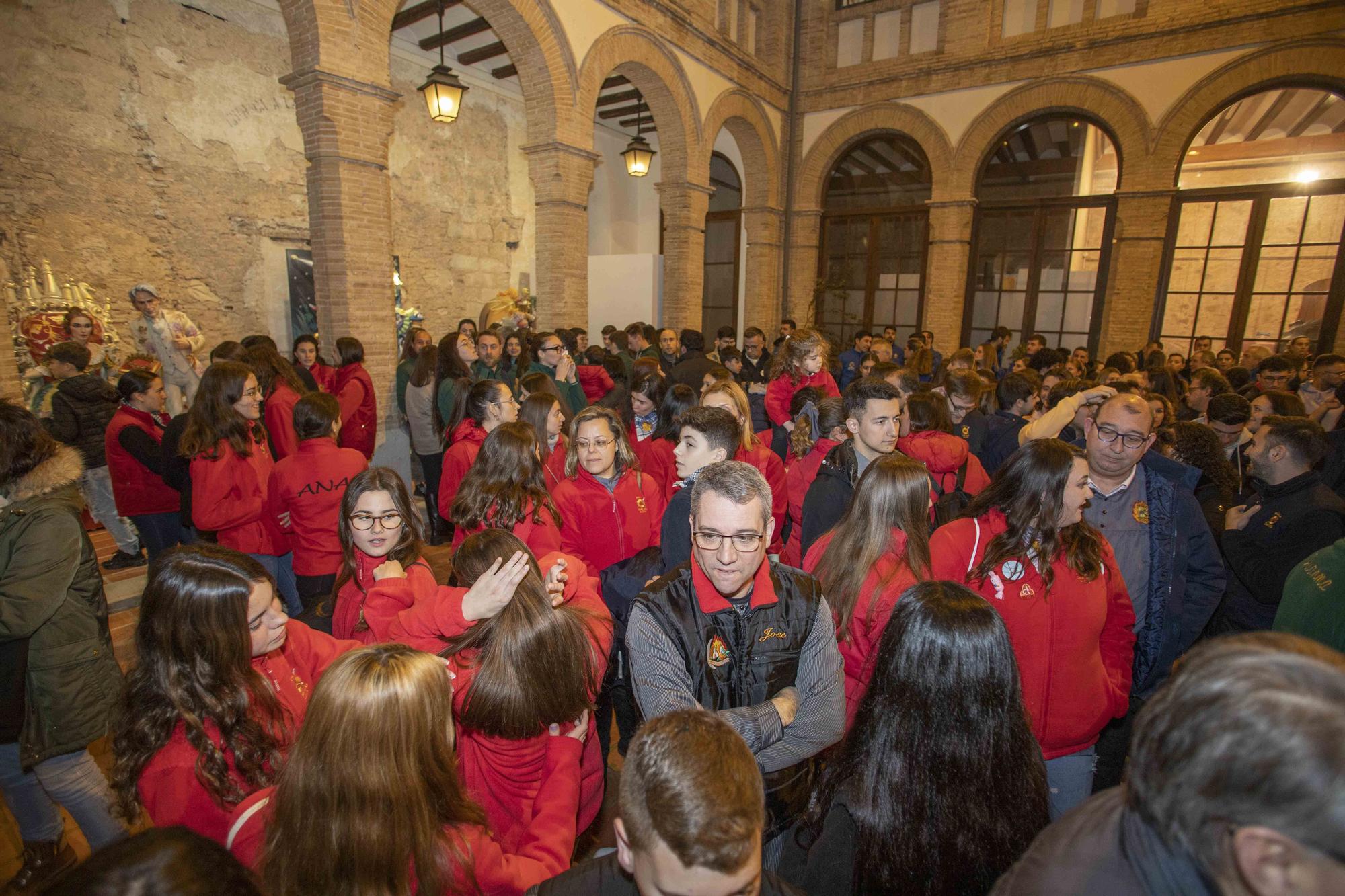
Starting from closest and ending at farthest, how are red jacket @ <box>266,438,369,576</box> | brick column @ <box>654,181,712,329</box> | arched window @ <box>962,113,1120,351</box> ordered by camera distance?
red jacket @ <box>266,438,369,576</box>, brick column @ <box>654,181,712,329</box>, arched window @ <box>962,113,1120,351</box>

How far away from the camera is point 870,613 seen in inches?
86.0

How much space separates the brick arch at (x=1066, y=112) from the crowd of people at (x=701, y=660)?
8.09 meters

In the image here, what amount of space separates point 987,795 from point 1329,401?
550 centimetres

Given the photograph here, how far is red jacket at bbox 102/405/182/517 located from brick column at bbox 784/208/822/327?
1093cm

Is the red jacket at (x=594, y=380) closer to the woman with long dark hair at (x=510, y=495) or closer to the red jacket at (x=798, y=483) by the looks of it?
the red jacket at (x=798, y=483)

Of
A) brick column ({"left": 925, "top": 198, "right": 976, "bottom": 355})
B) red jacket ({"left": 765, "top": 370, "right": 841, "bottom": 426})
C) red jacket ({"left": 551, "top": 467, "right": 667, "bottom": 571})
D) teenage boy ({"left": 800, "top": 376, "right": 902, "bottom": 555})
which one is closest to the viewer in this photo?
teenage boy ({"left": 800, "top": 376, "right": 902, "bottom": 555})

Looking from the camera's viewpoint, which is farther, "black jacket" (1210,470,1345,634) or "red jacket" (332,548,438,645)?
"black jacket" (1210,470,1345,634)

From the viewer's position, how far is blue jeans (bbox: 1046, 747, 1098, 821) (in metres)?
2.16

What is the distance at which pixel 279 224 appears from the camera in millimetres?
9180

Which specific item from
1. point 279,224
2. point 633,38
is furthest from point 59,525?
point 633,38

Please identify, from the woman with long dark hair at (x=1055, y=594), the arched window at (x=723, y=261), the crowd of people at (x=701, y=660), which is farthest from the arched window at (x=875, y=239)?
the woman with long dark hair at (x=1055, y=594)

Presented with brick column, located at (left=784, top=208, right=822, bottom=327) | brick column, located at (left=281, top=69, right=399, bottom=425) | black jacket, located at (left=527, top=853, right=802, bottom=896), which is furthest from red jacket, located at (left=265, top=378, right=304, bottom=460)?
brick column, located at (left=784, top=208, right=822, bottom=327)

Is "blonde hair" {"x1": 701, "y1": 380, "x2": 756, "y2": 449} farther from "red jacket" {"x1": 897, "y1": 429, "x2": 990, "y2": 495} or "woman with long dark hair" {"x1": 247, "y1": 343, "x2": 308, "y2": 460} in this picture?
"woman with long dark hair" {"x1": 247, "y1": 343, "x2": 308, "y2": 460}

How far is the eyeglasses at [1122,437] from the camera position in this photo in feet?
8.31
